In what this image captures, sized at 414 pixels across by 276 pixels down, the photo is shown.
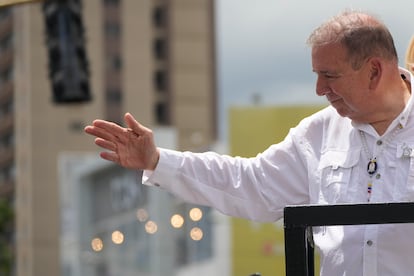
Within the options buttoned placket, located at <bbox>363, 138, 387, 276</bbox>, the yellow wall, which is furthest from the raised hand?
the yellow wall

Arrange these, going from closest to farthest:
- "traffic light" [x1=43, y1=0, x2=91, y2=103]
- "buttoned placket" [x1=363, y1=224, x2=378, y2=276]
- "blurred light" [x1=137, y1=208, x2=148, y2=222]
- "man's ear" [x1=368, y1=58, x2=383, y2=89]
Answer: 1. "buttoned placket" [x1=363, y1=224, x2=378, y2=276]
2. "man's ear" [x1=368, y1=58, x2=383, y2=89]
3. "traffic light" [x1=43, y1=0, x2=91, y2=103]
4. "blurred light" [x1=137, y1=208, x2=148, y2=222]

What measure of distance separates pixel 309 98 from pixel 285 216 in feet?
109

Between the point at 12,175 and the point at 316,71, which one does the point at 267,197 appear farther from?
the point at 12,175

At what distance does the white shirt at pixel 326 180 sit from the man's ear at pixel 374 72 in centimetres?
10

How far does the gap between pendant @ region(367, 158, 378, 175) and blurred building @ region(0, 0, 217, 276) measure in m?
52.9

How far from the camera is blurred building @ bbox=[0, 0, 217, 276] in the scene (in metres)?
57.4

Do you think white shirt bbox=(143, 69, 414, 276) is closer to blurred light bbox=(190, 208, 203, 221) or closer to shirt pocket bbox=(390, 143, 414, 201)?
shirt pocket bbox=(390, 143, 414, 201)

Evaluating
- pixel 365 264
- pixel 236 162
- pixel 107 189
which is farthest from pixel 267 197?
pixel 107 189

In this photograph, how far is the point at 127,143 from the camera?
335 cm

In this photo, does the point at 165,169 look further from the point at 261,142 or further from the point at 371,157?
the point at 261,142

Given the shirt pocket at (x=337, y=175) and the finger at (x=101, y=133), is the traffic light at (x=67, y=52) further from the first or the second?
the shirt pocket at (x=337, y=175)

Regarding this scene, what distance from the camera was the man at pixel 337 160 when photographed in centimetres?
313

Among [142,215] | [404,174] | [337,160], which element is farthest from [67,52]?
[142,215]

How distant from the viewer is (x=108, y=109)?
59375mm
